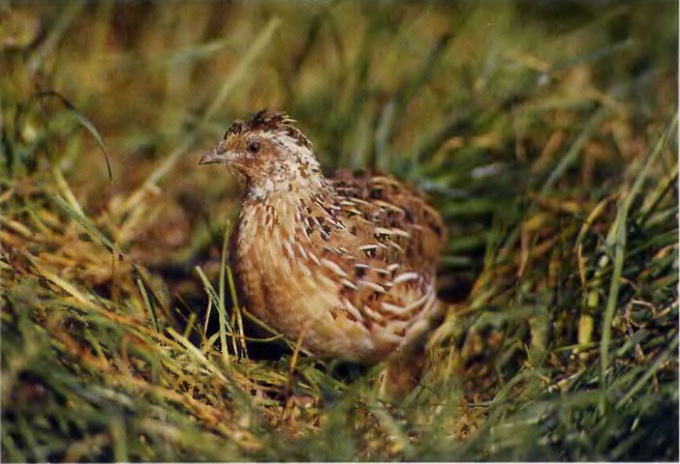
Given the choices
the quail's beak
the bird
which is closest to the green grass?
the bird

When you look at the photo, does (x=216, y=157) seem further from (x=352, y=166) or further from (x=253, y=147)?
(x=352, y=166)

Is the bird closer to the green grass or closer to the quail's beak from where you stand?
the quail's beak

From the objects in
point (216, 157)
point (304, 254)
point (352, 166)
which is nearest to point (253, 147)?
point (216, 157)

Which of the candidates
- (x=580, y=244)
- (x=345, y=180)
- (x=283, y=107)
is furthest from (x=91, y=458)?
(x=283, y=107)

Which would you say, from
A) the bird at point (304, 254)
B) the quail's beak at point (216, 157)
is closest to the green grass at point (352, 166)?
the bird at point (304, 254)

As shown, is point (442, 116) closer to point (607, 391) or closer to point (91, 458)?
point (607, 391)

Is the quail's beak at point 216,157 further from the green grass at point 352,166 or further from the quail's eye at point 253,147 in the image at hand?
the green grass at point 352,166

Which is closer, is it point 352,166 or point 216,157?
point 216,157
